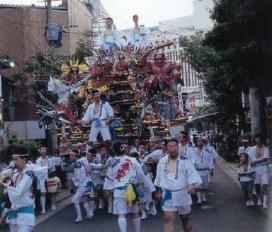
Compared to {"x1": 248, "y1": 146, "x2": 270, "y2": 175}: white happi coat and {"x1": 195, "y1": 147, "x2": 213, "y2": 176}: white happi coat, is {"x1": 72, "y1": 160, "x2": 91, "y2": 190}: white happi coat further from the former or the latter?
{"x1": 248, "y1": 146, "x2": 270, "y2": 175}: white happi coat

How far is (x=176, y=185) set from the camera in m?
8.52

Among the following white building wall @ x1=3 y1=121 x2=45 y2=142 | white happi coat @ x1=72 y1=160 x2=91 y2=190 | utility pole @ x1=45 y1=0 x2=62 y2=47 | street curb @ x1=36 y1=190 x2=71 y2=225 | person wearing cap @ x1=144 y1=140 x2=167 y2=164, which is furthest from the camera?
white building wall @ x1=3 y1=121 x2=45 y2=142

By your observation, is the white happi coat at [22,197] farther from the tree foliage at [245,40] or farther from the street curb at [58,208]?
the tree foliage at [245,40]

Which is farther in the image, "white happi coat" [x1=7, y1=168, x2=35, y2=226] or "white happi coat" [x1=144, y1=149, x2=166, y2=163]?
"white happi coat" [x1=144, y1=149, x2=166, y2=163]

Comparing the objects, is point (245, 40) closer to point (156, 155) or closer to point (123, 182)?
point (156, 155)

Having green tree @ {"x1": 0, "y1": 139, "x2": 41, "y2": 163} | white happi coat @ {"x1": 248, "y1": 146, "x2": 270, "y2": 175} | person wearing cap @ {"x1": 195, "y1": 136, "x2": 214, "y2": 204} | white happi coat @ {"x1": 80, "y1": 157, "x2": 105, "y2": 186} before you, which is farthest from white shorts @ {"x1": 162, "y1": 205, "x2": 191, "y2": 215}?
person wearing cap @ {"x1": 195, "y1": 136, "x2": 214, "y2": 204}

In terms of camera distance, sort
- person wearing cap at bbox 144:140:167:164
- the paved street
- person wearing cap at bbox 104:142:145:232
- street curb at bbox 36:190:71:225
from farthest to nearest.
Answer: person wearing cap at bbox 144:140:167:164 → street curb at bbox 36:190:71:225 → the paved street → person wearing cap at bbox 104:142:145:232

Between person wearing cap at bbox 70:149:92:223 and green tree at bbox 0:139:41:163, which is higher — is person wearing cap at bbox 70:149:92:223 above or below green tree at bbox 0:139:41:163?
→ below

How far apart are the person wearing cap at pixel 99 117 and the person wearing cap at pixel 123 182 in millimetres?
4413

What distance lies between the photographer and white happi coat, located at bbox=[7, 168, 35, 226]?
7.26 metres

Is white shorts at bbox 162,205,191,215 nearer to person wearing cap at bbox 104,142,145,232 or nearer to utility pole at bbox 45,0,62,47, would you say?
person wearing cap at bbox 104,142,145,232

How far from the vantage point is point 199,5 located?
204 feet

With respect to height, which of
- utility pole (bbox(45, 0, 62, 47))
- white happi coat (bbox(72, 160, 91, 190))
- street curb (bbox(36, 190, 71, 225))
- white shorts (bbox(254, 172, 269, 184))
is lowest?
street curb (bbox(36, 190, 71, 225))

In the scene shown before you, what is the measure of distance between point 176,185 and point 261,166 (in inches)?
204
